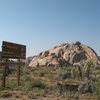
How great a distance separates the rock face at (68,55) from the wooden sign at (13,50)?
245ft

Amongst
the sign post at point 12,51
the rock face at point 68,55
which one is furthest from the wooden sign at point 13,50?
the rock face at point 68,55

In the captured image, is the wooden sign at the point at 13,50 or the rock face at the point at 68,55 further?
the rock face at the point at 68,55

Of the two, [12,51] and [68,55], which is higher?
[68,55]

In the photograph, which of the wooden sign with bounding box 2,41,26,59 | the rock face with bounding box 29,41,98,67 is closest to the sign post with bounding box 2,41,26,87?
the wooden sign with bounding box 2,41,26,59

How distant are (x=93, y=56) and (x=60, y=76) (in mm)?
87992

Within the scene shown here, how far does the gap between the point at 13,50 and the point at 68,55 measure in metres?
89.5

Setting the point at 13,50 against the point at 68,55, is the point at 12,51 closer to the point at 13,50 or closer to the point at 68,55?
the point at 13,50

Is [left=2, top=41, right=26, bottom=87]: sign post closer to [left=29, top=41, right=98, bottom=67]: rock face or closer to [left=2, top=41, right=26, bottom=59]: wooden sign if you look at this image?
[left=2, top=41, right=26, bottom=59]: wooden sign

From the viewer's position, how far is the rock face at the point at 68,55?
324 ft

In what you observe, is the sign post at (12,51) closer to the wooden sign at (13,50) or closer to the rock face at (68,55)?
the wooden sign at (13,50)

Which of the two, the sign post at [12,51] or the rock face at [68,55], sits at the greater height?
the rock face at [68,55]

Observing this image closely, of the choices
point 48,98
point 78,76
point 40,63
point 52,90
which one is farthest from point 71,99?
point 40,63

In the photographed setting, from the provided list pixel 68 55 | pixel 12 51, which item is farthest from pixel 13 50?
pixel 68 55

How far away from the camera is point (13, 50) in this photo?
17.4 meters
